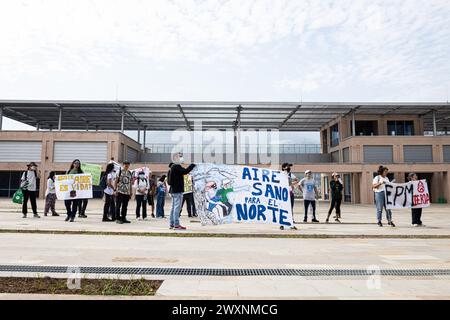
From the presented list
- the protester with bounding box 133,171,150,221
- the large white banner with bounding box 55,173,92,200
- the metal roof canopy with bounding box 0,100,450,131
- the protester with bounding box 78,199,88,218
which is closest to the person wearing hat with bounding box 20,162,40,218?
the large white banner with bounding box 55,173,92,200

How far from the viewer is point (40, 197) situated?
33344 mm

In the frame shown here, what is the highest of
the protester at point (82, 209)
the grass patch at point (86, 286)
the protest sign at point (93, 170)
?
the protest sign at point (93, 170)

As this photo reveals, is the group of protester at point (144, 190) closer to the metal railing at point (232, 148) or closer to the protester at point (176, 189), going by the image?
the protester at point (176, 189)

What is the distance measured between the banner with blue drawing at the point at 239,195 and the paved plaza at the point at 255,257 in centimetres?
87

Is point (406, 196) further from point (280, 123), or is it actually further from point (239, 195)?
point (280, 123)

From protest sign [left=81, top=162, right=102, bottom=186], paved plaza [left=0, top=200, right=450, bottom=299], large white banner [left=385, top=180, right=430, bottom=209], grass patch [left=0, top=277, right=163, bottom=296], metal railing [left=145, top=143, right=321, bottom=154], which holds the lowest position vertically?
paved plaza [left=0, top=200, right=450, bottom=299]

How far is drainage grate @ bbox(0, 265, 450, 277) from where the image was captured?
4086 mm

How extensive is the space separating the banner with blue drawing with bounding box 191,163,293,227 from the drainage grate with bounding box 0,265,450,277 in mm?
4350

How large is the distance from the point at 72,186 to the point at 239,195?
5.97 meters

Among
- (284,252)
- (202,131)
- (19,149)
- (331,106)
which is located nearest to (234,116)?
(202,131)

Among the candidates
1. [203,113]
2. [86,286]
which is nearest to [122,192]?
[86,286]

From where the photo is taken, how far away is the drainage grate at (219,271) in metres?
4.09

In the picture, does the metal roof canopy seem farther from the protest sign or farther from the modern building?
the protest sign

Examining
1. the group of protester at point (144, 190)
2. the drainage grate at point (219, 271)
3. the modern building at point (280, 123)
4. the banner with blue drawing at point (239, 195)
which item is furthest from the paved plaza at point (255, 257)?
the modern building at point (280, 123)
